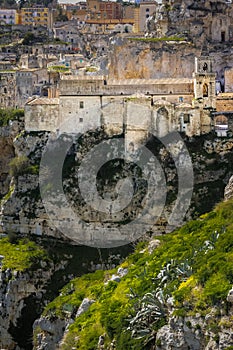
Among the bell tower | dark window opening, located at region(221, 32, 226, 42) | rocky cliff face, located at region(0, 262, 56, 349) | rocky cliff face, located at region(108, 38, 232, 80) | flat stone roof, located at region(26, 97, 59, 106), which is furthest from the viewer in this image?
dark window opening, located at region(221, 32, 226, 42)

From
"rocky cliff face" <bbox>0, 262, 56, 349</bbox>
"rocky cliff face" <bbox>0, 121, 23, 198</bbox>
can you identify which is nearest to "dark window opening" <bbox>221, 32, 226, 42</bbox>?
"rocky cliff face" <bbox>0, 121, 23, 198</bbox>

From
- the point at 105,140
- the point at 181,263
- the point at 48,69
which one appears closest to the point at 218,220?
the point at 181,263

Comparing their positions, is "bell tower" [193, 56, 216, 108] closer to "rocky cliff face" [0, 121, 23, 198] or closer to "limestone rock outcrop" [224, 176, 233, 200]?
"limestone rock outcrop" [224, 176, 233, 200]

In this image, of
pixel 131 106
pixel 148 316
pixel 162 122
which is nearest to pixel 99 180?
pixel 131 106

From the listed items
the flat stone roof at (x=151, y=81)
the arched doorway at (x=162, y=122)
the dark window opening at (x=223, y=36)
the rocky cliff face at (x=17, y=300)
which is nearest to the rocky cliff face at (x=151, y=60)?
the flat stone roof at (x=151, y=81)

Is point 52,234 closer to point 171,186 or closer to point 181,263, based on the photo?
point 171,186
